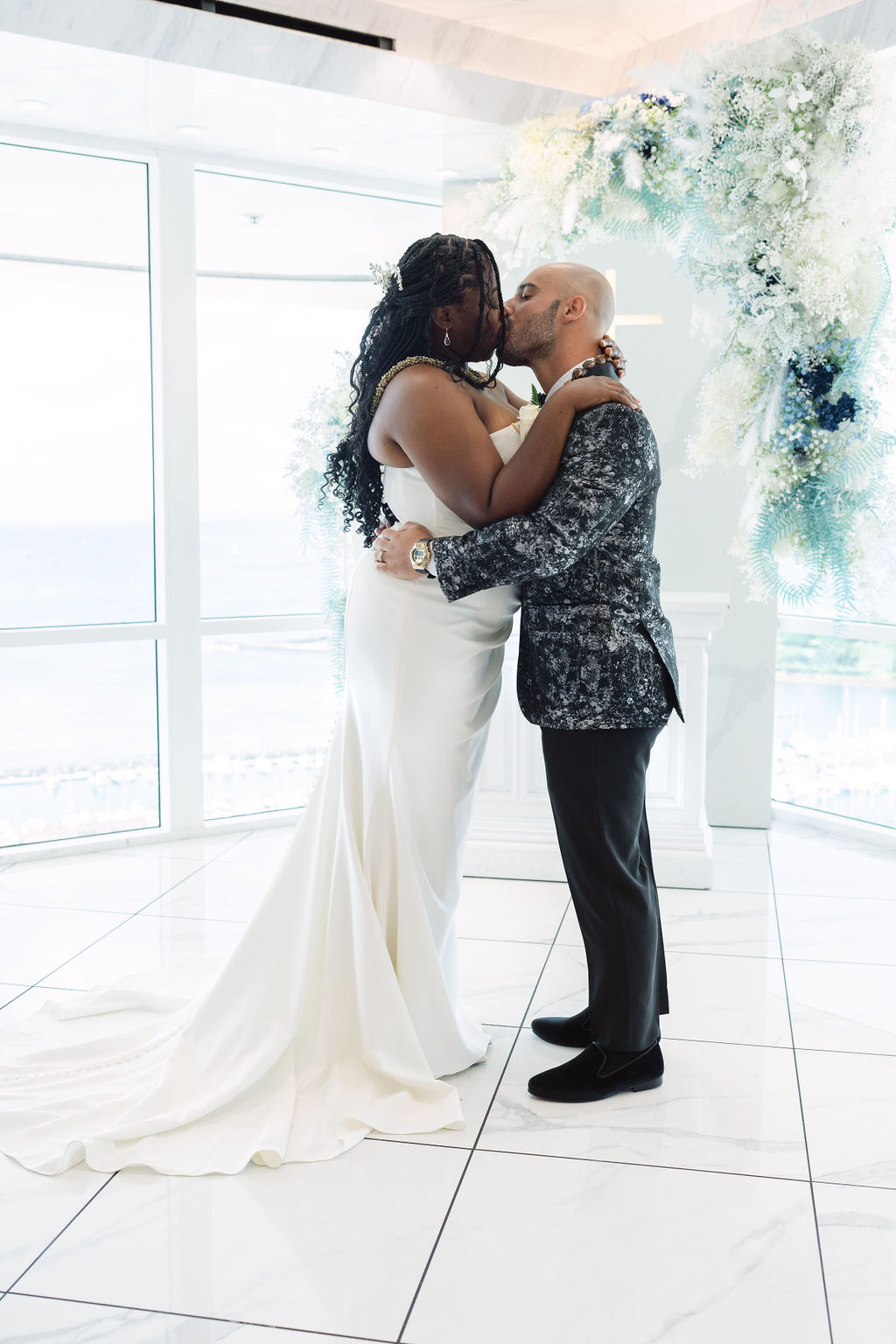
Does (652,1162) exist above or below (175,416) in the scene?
below

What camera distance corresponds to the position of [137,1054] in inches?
98.1

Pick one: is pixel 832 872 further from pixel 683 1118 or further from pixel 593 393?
pixel 593 393

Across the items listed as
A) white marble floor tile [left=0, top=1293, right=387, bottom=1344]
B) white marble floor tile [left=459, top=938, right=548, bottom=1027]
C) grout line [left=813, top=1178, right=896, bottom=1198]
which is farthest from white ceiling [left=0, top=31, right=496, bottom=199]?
white marble floor tile [left=0, top=1293, right=387, bottom=1344]

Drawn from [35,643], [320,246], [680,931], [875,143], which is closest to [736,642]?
[680,931]

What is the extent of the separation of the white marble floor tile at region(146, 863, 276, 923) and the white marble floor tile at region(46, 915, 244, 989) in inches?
3.2

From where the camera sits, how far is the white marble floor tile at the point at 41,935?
3186 millimetres

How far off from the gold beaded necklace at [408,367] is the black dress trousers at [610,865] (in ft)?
2.56

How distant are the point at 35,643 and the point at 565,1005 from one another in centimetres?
257

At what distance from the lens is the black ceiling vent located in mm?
3473

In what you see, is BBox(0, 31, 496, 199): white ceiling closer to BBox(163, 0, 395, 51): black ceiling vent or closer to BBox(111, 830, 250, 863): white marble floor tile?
BBox(163, 0, 395, 51): black ceiling vent

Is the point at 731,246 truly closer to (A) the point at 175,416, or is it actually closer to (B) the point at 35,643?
(A) the point at 175,416

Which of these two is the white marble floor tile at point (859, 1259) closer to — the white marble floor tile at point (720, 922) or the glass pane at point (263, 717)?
the white marble floor tile at point (720, 922)

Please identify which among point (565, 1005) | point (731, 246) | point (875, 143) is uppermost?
point (875, 143)

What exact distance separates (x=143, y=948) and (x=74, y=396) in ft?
7.32
